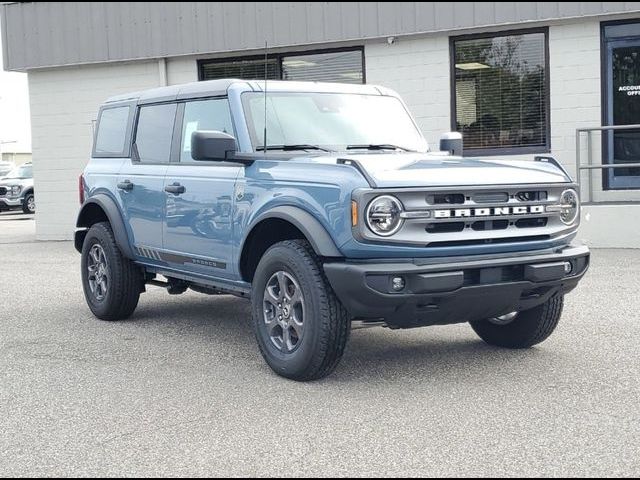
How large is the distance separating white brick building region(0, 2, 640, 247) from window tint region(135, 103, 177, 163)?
7044mm

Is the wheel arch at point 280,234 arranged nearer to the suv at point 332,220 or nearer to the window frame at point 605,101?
the suv at point 332,220

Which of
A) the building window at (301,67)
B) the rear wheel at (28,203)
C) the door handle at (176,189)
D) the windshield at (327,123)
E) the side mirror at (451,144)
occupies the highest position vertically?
the building window at (301,67)

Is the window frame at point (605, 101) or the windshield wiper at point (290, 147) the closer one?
the windshield wiper at point (290, 147)

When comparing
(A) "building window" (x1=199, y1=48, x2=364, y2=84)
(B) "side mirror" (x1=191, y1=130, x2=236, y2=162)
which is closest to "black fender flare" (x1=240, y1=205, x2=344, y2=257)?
(B) "side mirror" (x1=191, y1=130, x2=236, y2=162)

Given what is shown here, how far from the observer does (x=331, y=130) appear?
6.77 metres

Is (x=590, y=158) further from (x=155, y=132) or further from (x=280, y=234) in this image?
(x=280, y=234)

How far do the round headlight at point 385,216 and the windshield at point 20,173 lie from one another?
2442cm

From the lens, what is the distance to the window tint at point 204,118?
6824 millimetres

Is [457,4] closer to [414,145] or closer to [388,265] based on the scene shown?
[414,145]

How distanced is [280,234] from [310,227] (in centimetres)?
69

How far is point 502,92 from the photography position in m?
14.1

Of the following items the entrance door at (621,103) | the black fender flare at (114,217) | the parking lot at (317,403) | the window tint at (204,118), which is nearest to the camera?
the parking lot at (317,403)

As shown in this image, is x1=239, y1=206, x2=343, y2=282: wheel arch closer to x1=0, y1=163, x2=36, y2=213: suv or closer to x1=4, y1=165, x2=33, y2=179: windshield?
x1=0, y1=163, x2=36, y2=213: suv

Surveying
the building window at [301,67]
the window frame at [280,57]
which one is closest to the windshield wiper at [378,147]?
the window frame at [280,57]
